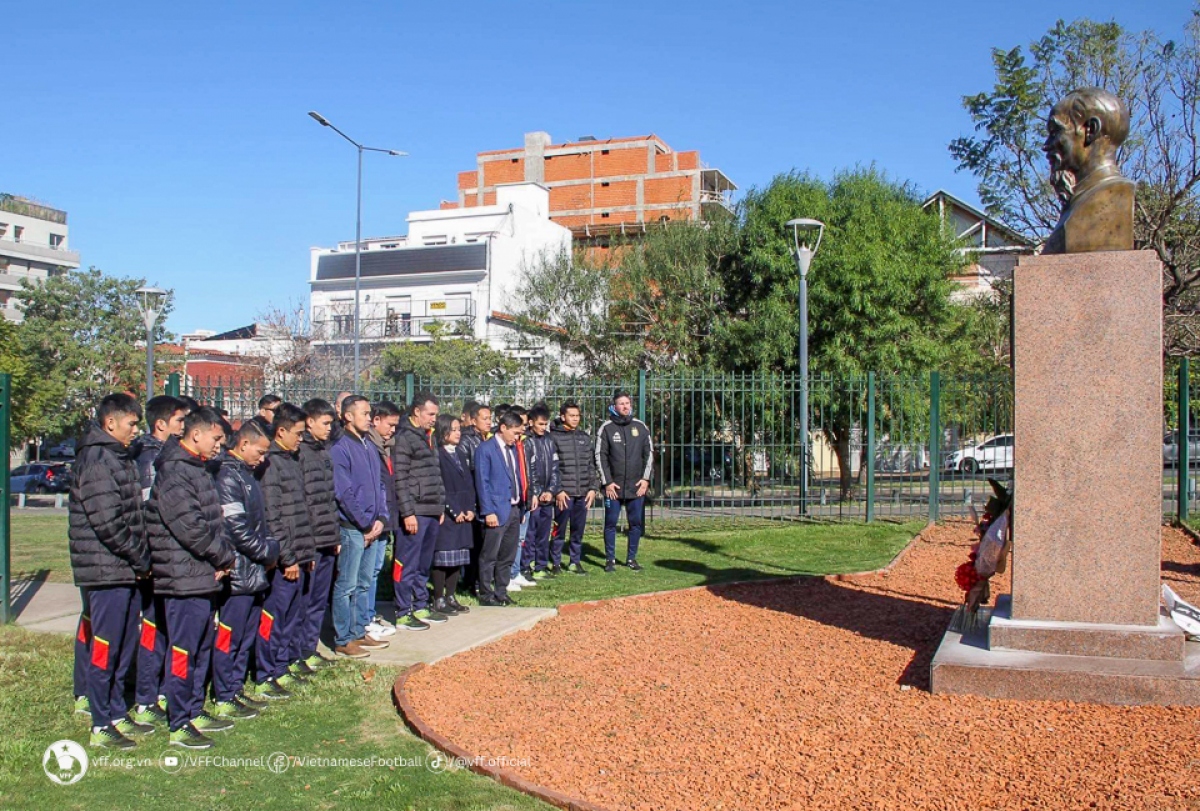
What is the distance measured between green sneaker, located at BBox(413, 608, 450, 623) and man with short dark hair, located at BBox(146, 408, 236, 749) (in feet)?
9.89

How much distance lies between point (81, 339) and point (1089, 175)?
1909 inches

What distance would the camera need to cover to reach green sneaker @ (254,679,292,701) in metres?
6.49

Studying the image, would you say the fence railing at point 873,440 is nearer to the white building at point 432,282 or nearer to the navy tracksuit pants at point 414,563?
the navy tracksuit pants at point 414,563

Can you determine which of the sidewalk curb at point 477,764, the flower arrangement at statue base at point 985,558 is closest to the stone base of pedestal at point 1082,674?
the flower arrangement at statue base at point 985,558

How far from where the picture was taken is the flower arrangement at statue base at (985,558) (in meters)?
7.16

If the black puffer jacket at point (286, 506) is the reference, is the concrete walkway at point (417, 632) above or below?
below

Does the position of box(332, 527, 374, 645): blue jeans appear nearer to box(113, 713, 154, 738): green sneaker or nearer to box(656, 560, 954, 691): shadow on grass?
box(113, 713, 154, 738): green sneaker

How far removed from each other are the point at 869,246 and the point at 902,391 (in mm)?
7942

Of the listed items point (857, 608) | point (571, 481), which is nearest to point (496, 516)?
point (571, 481)

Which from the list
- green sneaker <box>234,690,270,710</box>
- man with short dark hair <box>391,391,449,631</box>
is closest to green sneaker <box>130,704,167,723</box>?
green sneaker <box>234,690,270,710</box>

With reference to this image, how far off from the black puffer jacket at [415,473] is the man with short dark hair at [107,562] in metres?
2.84

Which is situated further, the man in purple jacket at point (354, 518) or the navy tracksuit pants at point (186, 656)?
the man in purple jacket at point (354, 518)

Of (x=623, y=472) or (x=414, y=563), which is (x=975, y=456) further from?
(x=414, y=563)

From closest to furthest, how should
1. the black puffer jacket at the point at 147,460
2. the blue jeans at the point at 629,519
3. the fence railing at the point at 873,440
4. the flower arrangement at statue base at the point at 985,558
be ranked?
the flower arrangement at statue base at the point at 985,558 → the black puffer jacket at the point at 147,460 → the blue jeans at the point at 629,519 → the fence railing at the point at 873,440
